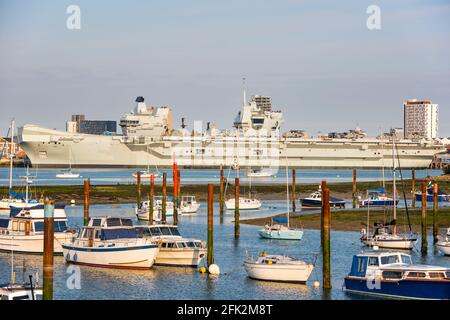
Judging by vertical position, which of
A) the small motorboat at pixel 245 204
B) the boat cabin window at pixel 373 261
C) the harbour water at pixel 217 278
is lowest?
the small motorboat at pixel 245 204

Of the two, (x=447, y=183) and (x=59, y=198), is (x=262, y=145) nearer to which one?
(x=447, y=183)

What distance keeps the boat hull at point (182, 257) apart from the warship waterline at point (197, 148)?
355 feet

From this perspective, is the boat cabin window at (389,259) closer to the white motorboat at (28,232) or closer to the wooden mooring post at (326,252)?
the wooden mooring post at (326,252)

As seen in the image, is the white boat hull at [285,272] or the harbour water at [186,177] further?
the harbour water at [186,177]

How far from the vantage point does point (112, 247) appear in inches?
1506

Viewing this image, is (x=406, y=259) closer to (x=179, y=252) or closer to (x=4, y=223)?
(x=179, y=252)

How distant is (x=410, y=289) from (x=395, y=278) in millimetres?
772

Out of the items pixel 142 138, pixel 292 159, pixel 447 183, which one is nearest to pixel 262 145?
pixel 292 159

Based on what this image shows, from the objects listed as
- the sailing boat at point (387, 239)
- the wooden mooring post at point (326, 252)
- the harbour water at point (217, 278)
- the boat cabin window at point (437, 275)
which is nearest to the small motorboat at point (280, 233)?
the harbour water at point (217, 278)

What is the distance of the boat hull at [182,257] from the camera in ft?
128

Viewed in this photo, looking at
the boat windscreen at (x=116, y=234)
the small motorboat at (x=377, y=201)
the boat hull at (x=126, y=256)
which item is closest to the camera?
the boat hull at (x=126, y=256)

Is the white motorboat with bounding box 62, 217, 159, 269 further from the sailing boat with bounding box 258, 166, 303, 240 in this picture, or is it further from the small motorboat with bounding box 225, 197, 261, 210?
the small motorboat with bounding box 225, 197, 261, 210

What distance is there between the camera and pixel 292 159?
165500 mm
